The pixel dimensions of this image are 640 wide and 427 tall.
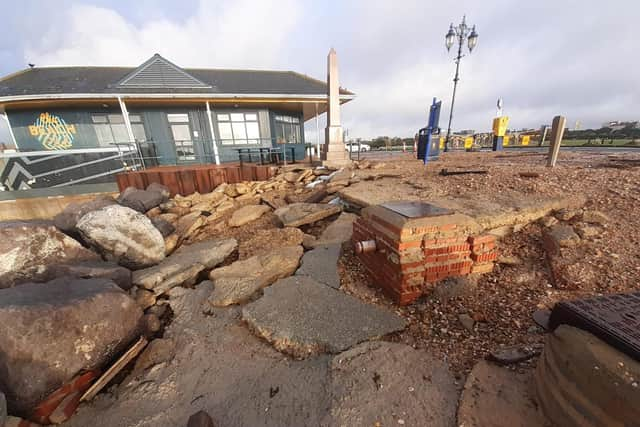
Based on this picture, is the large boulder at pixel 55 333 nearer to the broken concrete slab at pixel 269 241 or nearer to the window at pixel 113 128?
the broken concrete slab at pixel 269 241

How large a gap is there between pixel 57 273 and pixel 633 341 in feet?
14.8

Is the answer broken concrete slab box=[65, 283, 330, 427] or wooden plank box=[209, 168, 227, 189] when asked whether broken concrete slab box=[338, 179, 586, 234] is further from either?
wooden plank box=[209, 168, 227, 189]

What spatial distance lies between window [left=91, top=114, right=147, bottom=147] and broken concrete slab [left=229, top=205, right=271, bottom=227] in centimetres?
955

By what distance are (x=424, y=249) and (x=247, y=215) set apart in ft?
12.2

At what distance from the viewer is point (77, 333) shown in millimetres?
1861

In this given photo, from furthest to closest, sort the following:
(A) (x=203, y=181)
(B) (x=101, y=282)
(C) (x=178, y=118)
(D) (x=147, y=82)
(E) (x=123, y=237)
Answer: (C) (x=178, y=118), (D) (x=147, y=82), (A) (x=203, y=181), (E) (x=123, y=237), (B) (x=101, y=282)

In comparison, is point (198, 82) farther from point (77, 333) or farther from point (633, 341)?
point (633, 341)

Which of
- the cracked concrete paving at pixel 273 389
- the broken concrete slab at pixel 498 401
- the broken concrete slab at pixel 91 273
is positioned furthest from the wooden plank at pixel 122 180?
the broken concrete slab at pixel 498 401

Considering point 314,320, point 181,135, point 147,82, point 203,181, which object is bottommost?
point 314,320

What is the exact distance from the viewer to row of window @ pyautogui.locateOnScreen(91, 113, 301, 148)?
10891 mm

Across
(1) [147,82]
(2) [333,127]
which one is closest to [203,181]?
(2) [333,127]

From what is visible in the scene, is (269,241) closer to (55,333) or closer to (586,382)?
(55,333)

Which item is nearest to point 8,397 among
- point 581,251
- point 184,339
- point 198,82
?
point 184,339

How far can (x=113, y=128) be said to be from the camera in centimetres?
1097
